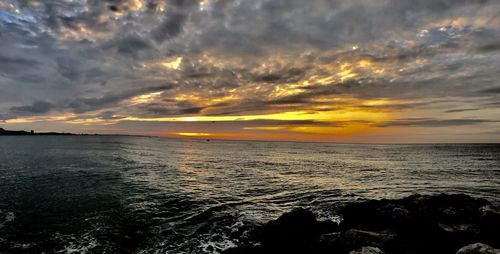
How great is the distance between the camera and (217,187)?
31750 millimetres

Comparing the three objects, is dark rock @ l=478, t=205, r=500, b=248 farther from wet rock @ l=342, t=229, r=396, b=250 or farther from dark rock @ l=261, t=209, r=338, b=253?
dark rock @ l=261, t=209, r=338, b=253

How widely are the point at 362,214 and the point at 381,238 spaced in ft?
17.3

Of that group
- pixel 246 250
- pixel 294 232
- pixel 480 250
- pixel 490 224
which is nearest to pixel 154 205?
pixel 246 250

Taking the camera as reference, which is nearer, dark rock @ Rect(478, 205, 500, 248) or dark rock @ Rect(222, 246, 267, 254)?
dark rock @ Rect(478, 205, 500, 248)

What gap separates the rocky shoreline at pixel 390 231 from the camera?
11695 millimetres

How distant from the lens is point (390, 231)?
43.6 feet

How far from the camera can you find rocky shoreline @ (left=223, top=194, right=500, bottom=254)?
460 inches

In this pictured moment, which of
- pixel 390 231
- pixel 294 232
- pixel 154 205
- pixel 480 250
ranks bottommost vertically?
pixel 154 205

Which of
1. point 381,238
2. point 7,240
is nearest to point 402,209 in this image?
point 381,238

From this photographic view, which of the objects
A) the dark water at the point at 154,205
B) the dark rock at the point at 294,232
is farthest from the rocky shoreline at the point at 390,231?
the dark water at the point at 154,205

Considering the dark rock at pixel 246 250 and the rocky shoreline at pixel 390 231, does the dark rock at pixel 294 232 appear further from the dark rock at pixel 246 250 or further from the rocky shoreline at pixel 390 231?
the dark rock at pixel 246 250

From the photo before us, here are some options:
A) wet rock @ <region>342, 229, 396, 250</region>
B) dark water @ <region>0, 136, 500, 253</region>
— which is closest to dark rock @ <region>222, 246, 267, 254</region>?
dark water @ <region>0, 136, 500, 253</region>

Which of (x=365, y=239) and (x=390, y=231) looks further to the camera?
(x=390, y=231)

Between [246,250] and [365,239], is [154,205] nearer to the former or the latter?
[246,250]
